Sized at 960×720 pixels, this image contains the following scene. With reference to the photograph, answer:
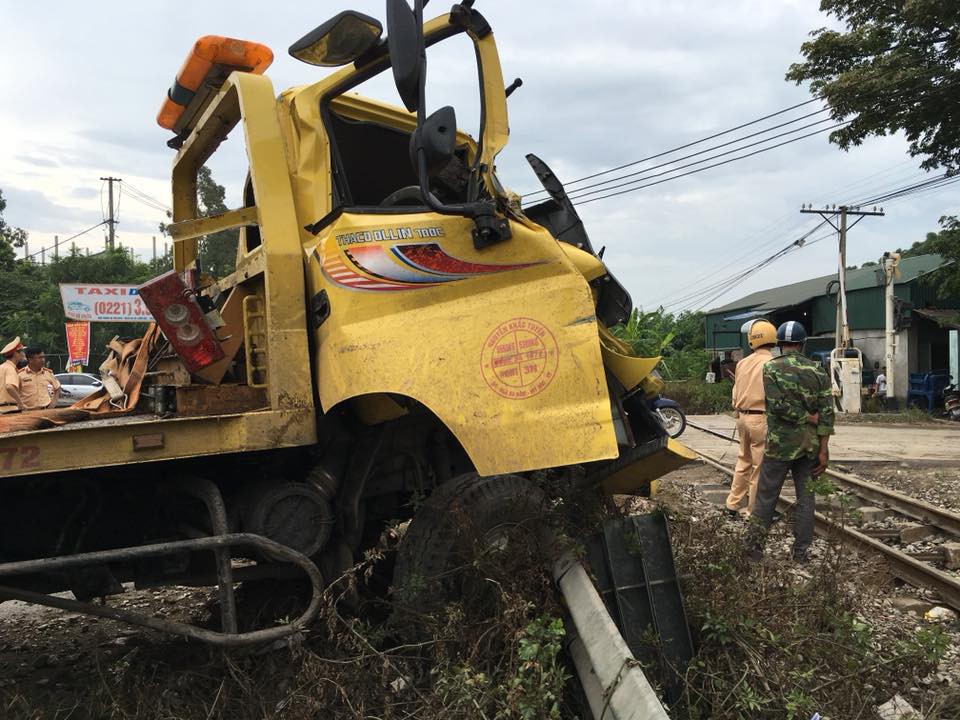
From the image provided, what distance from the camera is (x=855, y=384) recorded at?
827 inches

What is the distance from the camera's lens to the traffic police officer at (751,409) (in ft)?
22.5

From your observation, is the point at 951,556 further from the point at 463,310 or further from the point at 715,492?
the point at 463,310

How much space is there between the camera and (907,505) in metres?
7.61

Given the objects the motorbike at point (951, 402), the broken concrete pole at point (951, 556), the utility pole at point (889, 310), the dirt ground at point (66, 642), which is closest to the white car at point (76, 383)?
the dirt ground at point (66, 642)

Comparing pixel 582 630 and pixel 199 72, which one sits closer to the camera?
pixel 582 630

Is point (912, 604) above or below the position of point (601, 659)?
below

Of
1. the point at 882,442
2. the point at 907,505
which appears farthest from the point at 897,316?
the point at 907,505

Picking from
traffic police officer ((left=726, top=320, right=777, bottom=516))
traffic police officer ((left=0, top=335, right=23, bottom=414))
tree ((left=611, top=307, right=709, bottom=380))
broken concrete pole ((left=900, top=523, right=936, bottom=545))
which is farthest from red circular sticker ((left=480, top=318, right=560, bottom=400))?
tree ((left=611, top=307, right=709, bottom=380))

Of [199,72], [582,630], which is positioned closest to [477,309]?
[582,630]

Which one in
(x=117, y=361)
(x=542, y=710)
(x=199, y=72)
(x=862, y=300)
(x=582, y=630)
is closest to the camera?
(x=542, y=710)

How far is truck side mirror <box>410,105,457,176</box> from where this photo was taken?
285cm

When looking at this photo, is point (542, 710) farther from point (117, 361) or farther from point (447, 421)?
point (117, 361)

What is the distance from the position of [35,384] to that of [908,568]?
8515 mm

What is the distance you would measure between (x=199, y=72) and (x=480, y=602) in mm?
2967
